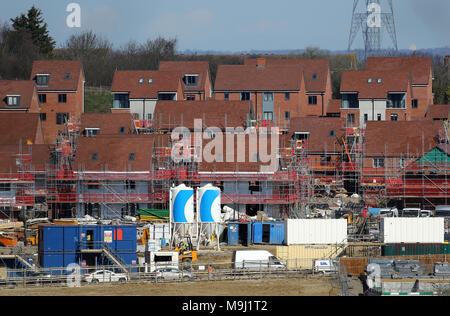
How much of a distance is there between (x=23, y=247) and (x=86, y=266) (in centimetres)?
720

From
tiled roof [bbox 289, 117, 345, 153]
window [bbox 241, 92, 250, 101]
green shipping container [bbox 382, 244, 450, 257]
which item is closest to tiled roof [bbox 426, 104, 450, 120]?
tiled roof [bbox 289, 117, 345, 153]

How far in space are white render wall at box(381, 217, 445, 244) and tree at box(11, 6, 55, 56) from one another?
186ft

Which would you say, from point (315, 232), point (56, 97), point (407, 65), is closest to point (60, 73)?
point (56, 97)

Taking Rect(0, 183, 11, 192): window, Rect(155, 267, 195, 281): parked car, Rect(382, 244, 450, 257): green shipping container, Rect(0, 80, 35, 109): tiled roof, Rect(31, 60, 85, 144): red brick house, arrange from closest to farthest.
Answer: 1. Rect(155, 267, 195, 281): parked car
2. Rect(382, 244, 450, 257): green shipping container
3. Rect(0, 183, 11, 192): window
4. Rect(0, 80, 35, 109): tiled roof
5. Rect(31, 60, 85, 144): red brick house

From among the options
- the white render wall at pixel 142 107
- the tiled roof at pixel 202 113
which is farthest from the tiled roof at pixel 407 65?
the white render wall at pixel 142 107

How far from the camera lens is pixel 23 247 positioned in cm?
5622

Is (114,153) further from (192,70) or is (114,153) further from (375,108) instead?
(375,108)

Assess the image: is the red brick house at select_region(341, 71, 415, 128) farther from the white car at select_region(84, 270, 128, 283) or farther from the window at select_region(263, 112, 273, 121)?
the white car at select_region(84, 270, 128, 283)

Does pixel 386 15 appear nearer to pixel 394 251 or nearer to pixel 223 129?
pixel 223 129

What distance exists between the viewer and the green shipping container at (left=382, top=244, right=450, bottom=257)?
5181cm

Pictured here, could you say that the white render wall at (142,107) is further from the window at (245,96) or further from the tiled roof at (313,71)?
the tiled roof at (313,71)

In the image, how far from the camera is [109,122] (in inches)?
3113
